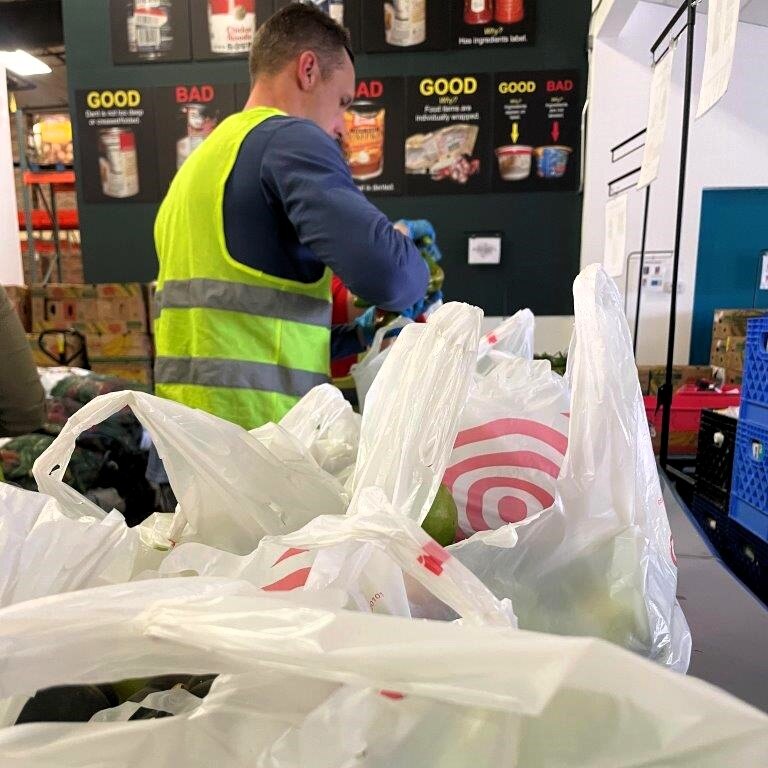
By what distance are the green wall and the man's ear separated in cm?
206

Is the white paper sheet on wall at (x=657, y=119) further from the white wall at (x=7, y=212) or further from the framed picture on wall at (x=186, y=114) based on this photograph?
the white wall at (x=7, y=212)

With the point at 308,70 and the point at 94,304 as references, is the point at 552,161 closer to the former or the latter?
the point at 308,70

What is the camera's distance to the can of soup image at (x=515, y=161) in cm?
308

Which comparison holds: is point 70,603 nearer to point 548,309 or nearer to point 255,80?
point 255,80

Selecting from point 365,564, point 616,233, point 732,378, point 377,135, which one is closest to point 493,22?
point 377,135

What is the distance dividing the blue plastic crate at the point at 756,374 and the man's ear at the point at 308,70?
942mm

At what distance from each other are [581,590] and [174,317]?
864mm

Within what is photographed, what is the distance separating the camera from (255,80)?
122 cm

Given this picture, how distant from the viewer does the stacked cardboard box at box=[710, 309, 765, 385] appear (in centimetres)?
221

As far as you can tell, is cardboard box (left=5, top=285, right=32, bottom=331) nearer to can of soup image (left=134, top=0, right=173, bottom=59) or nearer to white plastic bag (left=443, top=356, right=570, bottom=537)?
can of soup image (left=134, top=0, right=173, bottom=59)

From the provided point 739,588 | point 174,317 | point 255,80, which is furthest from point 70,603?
point 255,80

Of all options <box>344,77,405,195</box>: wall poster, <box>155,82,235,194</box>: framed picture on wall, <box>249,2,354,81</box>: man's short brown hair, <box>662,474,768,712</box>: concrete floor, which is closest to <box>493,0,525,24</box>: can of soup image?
<box>344,77,405,195</box>: wall poster

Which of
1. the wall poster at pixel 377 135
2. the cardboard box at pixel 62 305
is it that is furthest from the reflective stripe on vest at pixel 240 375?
the wall poster at pixel 377 135

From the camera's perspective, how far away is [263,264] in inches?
40.0
